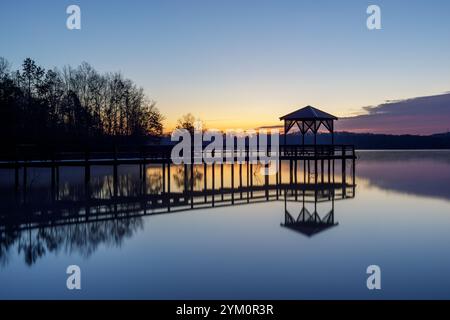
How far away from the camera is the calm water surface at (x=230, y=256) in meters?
6.52

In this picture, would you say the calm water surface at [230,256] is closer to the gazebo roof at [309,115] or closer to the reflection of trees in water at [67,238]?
the reflection of trees in water at [67,238]

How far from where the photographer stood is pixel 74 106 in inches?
2121

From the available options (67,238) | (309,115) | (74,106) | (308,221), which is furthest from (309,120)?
(74,106)

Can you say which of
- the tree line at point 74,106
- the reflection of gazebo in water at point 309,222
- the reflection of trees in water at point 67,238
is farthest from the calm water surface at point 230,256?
the tree line at point 74,106

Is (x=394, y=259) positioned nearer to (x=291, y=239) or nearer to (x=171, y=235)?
(x=291, y=239)

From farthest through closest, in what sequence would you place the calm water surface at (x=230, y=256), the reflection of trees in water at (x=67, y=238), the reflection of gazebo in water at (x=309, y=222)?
the reflection of gazebo in water at (x=309, y=222)
the reflection of trees in water at (x=67, y=238)
the calm water surface at (x=230, y=256)

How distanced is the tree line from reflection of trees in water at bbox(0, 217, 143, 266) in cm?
2848

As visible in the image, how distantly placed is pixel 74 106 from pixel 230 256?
4912 centimetres

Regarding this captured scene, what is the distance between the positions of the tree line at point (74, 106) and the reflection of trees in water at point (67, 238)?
2848cm

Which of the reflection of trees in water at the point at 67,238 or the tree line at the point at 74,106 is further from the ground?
the tree line at the point at 74,106

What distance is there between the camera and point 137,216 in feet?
42.9

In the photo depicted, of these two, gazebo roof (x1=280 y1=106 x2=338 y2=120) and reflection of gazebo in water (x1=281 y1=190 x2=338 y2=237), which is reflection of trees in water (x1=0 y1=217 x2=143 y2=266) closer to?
reflection of gazebo in water (x1=281 y1=190 x2=338 y2=237)
